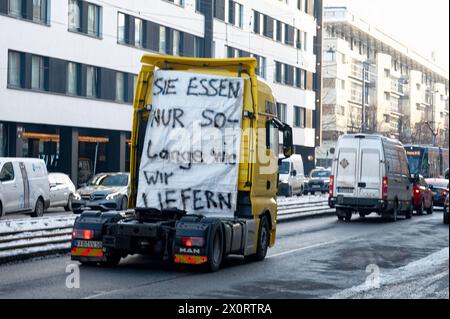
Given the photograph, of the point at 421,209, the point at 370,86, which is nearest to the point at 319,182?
the point at 421,209

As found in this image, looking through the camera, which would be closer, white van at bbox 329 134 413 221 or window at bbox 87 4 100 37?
white van at bbox 329 134 413 221

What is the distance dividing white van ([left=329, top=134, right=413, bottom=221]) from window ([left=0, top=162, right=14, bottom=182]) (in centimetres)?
1056

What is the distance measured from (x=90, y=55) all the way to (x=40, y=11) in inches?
179

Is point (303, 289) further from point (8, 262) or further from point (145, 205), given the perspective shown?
point (8, 262)

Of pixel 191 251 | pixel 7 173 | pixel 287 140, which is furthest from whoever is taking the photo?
pixel 7 173

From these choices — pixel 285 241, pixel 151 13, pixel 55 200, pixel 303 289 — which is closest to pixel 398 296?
pixel 303 289

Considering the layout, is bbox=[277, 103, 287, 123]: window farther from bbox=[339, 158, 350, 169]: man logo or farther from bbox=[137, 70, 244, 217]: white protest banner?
bbox=[137, 70, 244, 217]: white protest banner

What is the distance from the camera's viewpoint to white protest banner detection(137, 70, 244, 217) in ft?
50.8

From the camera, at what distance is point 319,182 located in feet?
194

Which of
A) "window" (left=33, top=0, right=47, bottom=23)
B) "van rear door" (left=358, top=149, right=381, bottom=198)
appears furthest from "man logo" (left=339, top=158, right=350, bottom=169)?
"window" (left=33, top=0, right=47, bottom=23)

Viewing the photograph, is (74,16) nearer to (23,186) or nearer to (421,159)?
(23,186)

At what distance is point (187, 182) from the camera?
613 inches

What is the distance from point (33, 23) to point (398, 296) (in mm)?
33482

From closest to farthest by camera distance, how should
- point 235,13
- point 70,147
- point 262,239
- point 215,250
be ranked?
point 215,250, point 262,239, point 70,147, point 235,13
